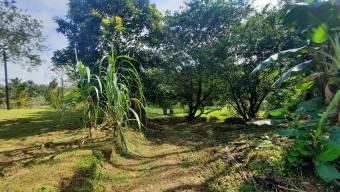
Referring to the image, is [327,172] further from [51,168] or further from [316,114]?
[51,168]

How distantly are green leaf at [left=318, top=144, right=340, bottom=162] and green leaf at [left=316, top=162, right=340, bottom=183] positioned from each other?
0.18ft

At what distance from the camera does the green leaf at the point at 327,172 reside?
2.20 meters

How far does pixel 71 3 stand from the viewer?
10.3m

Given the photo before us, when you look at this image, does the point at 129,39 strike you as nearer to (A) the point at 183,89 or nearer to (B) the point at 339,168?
(A) the point at 183,89

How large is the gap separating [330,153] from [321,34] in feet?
3.90

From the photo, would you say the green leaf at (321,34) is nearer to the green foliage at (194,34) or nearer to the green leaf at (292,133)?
the green leaf at (292,133)

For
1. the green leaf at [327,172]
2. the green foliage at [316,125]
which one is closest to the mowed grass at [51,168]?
the green foliage at [316,125]

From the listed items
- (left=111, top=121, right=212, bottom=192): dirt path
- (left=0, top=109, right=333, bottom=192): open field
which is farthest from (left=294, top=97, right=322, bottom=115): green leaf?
(left=111, top=121, right=212, bottom=192): dirt path

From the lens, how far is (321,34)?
2766mm

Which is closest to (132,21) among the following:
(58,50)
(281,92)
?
(58,50)

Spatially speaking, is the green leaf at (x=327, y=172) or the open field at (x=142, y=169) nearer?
the green leaf at (x=327, y=172)

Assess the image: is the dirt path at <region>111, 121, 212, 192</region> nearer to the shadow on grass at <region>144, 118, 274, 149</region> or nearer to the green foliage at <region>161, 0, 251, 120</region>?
the shadow on grass at <region>144, 118, 274, 149</region>

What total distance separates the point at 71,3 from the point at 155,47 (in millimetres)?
3486

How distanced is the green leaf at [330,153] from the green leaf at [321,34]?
107cm
